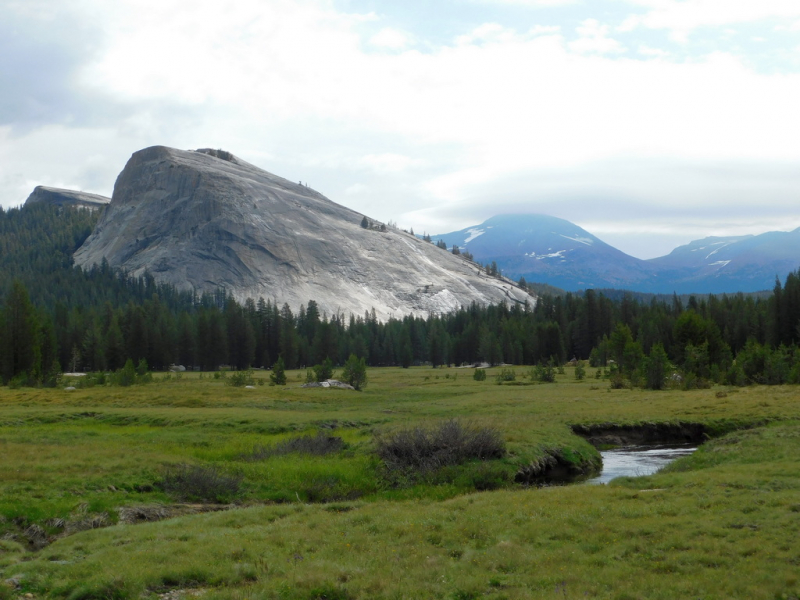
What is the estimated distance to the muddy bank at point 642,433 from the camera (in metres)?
41.9

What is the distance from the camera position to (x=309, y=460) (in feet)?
95.7

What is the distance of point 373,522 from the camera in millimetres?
17938

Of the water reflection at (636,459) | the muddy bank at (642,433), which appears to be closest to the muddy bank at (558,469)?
the water reflection at (636,459)

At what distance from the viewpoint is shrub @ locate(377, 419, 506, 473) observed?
90.7 feet

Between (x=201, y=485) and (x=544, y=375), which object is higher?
(x=201, y=485)

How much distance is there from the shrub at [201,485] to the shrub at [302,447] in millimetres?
4875

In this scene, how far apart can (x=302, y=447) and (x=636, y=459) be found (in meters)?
18.6

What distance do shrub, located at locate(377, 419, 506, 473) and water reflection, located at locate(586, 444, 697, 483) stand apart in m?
5.04

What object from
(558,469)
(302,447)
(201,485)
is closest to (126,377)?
(302,447)

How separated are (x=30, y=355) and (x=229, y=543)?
8754 cm

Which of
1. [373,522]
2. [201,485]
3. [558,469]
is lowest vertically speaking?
[558,469]

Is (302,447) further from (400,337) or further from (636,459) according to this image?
(400,337)

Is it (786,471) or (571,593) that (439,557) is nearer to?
(571,593)

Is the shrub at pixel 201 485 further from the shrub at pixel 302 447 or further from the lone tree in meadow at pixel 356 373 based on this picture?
the lone tree in meadow at pixel 356 373
